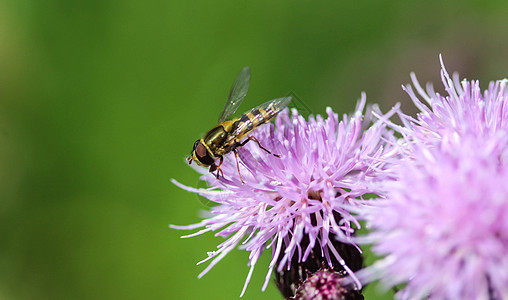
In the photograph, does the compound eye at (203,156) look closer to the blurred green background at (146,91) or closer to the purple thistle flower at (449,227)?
the purple thistle flower at (449,227)

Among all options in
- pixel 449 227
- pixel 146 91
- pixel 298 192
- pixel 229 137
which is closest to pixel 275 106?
pixel 229 137

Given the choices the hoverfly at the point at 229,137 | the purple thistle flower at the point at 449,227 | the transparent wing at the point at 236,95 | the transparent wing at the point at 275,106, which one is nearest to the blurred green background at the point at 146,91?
the transparent wing at the point at 236,95

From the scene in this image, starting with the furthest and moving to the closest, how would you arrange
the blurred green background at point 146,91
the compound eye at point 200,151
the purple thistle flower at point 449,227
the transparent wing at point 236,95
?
1. the blurred green background at point 146,91
2. the transparent wing at point 236,95
3. the compound eye at point 200,151
4. the purple thistle flower at point 449,227

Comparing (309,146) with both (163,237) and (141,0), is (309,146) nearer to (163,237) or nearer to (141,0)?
(163,237)

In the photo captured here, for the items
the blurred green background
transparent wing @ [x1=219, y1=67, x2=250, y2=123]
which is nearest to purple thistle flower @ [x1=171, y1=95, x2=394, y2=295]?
transparent wing @ [x1=219, y1=67, x2=250, y2=123]

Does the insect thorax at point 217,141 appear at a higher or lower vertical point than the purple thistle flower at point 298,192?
higher
